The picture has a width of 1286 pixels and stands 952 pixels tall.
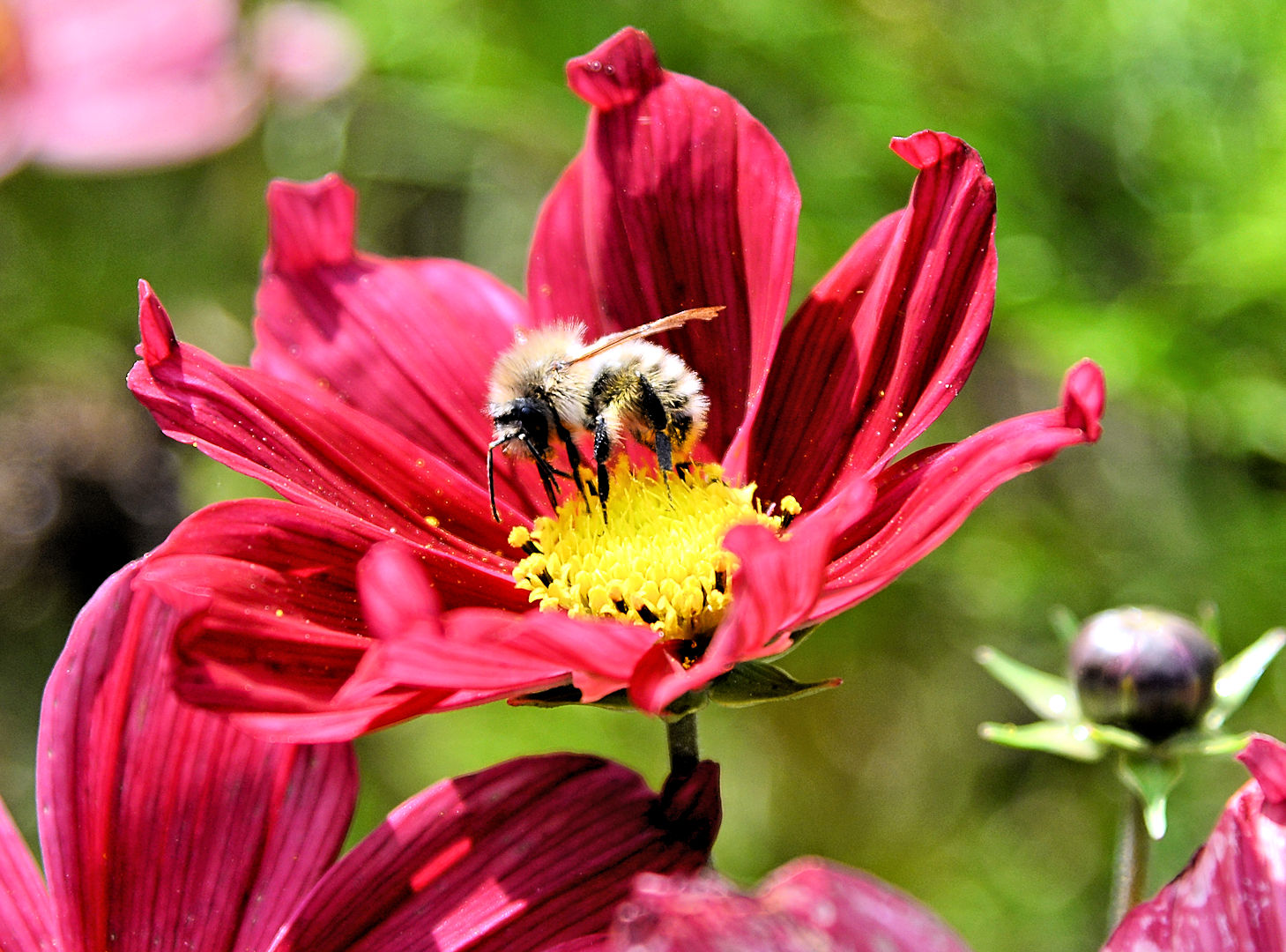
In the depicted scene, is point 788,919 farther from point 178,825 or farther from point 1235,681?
point 1235,681

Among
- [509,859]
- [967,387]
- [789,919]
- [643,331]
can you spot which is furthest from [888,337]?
[967,387]

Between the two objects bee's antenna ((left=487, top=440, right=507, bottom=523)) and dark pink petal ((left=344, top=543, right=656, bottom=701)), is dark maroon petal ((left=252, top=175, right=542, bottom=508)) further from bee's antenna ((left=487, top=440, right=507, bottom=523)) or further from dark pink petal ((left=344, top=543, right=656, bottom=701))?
dark pink petal ((left=344, top=543, right=656, bottom=701))

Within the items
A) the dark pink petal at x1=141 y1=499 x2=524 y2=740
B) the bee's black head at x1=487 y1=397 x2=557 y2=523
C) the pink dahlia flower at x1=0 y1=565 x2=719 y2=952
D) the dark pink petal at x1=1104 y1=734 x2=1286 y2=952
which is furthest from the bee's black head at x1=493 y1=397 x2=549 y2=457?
the dark pink petal at x1=1104 y1=734 x2=1286 y2=952

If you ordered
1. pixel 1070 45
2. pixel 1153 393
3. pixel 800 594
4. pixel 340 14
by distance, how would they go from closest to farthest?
pixel 800 594, pixel 1153 393, pixel 1070 45, pixel 340 14

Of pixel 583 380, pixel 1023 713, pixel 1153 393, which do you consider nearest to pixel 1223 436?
pixel 1153 393

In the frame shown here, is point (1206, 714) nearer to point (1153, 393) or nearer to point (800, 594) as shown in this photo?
point (800, 594)

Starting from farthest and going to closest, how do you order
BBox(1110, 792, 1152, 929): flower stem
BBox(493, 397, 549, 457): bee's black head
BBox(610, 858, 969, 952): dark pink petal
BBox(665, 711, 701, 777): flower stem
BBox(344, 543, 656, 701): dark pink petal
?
1. BBox(493, 397, 549, 457): bee's black head
2. BBox(1110, 792, 1152, 929): flower stem
3. BBox(665, 711, 701, 777): flower stem
4. BBox(344, 543, 656, 701): dark pink petal
5. BBox(610, 858, 969, 952): dark pink petal
